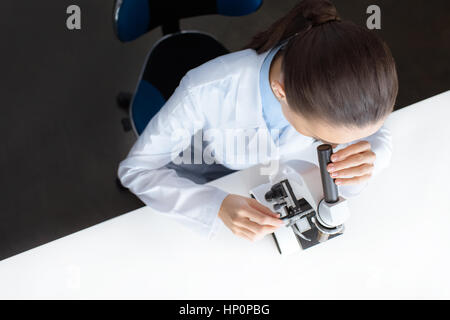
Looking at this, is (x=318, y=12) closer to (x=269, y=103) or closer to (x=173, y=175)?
(x=269, y=103)

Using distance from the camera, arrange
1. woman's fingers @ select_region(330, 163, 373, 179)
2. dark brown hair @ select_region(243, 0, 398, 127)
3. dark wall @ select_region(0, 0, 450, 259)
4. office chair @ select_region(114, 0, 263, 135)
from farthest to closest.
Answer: dark wall @ select_region(0, 0, 450, 259), office chair @ select_region(114, 0, 263, 135), woman's fingers @ select_region(330, 163, 373, 179), dark brown hair @ select_region(243, 0, 398, 127)

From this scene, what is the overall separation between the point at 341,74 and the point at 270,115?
1.22 feet

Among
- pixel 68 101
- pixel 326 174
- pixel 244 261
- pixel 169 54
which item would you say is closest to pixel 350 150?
pixel 326 174

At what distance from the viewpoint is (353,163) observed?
1.04m

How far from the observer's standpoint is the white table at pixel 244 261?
3.85ft

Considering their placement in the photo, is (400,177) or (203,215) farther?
(400,177)

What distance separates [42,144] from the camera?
1976 mm

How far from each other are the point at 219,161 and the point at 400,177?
581mm

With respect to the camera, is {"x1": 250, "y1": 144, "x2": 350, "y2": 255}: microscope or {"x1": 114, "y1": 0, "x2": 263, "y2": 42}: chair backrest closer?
{"x1": 250, "y1": 144, "x2": 350, "y2": 255}: microscope

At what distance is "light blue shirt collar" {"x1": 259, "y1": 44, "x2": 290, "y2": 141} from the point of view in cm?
102

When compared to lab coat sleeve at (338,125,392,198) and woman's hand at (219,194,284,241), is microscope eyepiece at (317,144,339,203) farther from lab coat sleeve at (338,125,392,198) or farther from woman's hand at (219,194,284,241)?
lab coat sleeve at (338,125,392,198)

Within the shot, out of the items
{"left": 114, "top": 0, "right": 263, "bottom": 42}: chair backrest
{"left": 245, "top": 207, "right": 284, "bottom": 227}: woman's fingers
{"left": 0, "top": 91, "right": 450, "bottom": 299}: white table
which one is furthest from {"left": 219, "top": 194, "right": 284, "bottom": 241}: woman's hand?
{"left": 114, "top": 0, "right": 263, "bottom": 42}: chair backrest
